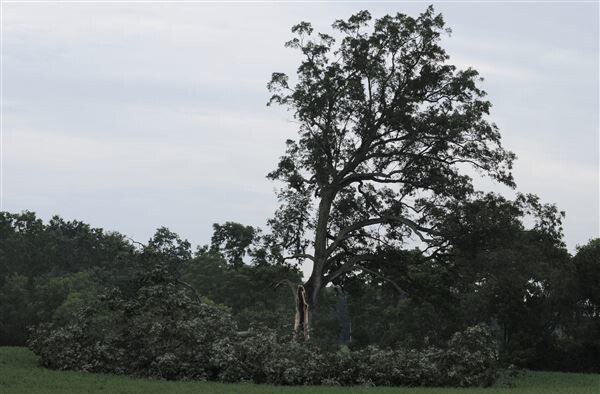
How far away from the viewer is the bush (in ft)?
81.5

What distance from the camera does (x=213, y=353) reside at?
25.0 meters

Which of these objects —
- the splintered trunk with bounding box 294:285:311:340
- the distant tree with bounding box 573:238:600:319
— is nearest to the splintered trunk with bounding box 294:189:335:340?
the splintered trunk with bounding box 294:285:311:340

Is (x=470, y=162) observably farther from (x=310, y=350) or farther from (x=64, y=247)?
(x=64, y=247)

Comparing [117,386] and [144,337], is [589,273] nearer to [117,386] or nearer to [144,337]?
[144,337]

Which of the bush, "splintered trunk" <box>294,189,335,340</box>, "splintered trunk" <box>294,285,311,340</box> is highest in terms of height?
"splintered trunk" <box>294,189,335,340</box>

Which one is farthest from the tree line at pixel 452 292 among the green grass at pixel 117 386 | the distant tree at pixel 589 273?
the green grass at pixel 117 386

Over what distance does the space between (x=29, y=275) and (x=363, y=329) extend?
3872cm

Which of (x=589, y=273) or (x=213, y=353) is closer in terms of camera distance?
(x=213, y=353)

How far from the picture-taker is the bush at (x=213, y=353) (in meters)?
24.8

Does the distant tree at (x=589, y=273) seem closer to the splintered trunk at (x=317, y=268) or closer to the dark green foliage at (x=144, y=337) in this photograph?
the splintered trunk at (x=317, y=268)

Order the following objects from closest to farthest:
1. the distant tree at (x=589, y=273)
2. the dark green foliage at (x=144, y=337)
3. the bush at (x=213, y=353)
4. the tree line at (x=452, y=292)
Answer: the bush at (x=213, y=353), the dark green foliage at (x=144, y=337), the tree line at (x=452, y=292), the distant tree at (x=589, y=273)

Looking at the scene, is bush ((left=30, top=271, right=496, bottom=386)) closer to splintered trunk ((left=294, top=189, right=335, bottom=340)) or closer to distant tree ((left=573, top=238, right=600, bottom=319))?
splintered trunk ((left=294, top=189, right=335, bottom=340))

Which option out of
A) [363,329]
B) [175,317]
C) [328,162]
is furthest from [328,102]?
[363,329]

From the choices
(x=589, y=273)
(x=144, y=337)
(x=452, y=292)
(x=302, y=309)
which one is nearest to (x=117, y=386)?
(x=144, y=337)
